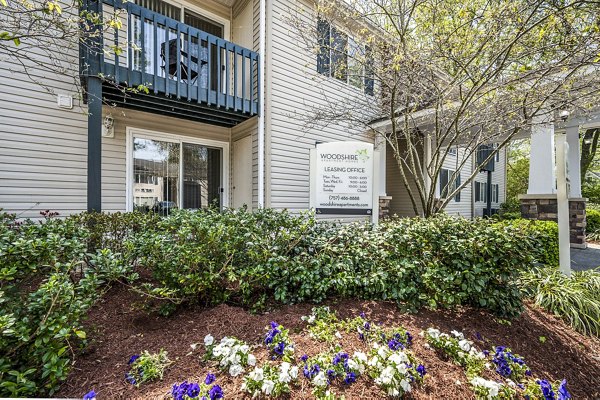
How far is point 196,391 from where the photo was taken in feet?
4.88

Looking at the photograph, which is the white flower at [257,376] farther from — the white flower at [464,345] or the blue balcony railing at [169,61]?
the blue balcony railing at [169,61]

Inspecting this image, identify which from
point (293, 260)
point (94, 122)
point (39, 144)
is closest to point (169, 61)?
point (94, 122)

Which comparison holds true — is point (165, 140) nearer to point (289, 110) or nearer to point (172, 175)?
point (172, 175)

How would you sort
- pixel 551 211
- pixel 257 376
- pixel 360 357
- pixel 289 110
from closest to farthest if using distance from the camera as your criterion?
pixel 257 376
pixel 360 357
pixel 289 110
pixel 551 211

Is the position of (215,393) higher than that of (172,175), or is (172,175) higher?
(172,175)

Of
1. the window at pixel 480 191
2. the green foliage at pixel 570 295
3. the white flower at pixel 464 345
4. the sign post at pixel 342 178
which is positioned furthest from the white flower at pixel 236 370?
the window at pixel 480 191

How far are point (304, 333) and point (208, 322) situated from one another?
0.85 meters

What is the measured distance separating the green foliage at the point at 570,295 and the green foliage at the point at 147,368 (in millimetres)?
3574

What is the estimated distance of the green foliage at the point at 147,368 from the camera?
5.68 ft

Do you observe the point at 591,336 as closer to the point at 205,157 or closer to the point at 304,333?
the point at 304,333

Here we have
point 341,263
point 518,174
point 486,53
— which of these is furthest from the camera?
point 518,174

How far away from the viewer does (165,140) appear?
5.80 m

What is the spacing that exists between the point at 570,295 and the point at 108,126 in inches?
288

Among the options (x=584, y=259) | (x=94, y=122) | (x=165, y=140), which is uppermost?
(x=165, y=140)
